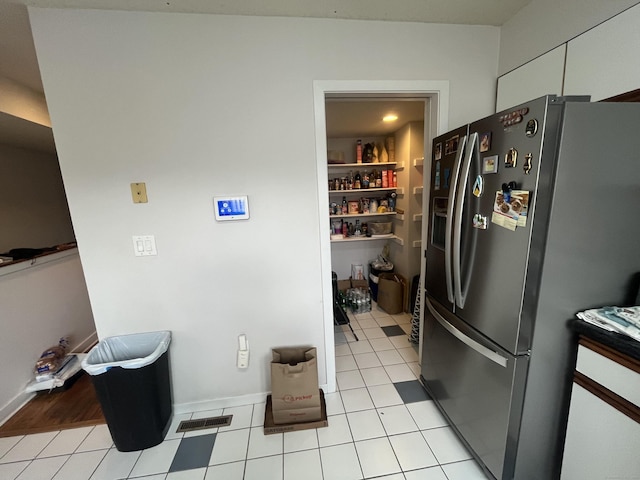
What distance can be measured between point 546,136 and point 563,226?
0.33 meters

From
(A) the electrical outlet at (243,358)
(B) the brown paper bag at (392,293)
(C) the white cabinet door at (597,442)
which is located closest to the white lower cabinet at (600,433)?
(C) the white cabinet door at (597,442)

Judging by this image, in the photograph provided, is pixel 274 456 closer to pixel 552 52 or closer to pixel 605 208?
pixel 605 208

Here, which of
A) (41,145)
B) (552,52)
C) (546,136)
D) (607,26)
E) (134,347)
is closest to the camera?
(546,136)

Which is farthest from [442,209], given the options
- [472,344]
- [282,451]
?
[282,451]

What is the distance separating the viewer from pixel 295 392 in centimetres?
153

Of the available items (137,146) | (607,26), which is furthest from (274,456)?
(607,26)

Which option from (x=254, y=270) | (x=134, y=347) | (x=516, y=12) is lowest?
(x=134, y=347)

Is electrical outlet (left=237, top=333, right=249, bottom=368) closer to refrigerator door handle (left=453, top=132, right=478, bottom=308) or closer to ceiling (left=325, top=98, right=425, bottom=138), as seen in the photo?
refrigerator door handle (left=453, top=132, right=478, bottom=308)

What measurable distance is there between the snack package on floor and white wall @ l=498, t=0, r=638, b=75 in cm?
382

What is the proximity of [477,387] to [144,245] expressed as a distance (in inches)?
76.8

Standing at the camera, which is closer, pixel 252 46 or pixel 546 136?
pixel 546 136

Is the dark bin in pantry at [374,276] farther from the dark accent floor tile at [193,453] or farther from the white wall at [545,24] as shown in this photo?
the dark accent floor tile at [193,453]

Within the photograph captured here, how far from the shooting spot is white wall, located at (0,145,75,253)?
9.33 ft

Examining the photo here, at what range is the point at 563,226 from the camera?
93 centimetres
